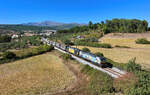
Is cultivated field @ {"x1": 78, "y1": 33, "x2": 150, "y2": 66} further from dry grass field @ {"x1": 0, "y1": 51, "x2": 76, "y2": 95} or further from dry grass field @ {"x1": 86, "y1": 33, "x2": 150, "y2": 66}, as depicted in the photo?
dry grass field @ {"x1": 0, "y1": 51, "x2": 76, "y2": 95}

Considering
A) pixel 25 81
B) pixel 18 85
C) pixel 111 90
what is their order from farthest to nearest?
pixel 25 81, pixel 18 85, pixel 111 90

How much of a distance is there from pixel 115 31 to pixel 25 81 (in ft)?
333

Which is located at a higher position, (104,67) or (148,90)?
(148,90)

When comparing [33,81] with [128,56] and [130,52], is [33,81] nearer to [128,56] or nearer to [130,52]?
[128,56]

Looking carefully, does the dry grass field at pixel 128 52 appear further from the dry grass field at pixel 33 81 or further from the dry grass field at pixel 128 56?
the dry grass field at pixel 33 81

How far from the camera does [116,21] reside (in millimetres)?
120062

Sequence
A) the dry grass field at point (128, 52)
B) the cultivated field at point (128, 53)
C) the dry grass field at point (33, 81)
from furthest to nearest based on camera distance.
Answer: the dry grass field at point (128, 52) < the cultivated field at point (128, 53) < the dry grass field at point (33, 81)

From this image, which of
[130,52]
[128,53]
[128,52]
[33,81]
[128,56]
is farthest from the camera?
[128,52]

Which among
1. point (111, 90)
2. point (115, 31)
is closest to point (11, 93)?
point (111, 90)

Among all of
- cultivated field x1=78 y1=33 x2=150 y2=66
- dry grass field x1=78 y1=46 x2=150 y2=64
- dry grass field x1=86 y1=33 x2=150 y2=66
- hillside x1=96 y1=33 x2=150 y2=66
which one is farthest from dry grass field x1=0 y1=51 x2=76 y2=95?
hillside x1=96 y1=33 x2=150 y2=66

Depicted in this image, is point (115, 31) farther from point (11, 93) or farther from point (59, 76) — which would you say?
point (11, 93)

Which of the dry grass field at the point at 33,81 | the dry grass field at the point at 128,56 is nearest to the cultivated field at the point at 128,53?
the dry grass field at the point at 128,56

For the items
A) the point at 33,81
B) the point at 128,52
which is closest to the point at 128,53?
the point at 128,52

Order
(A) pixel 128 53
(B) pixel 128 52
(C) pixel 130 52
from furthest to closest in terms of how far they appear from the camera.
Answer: (B) pixel 128 52 → (C) pixel 130 52 → (A) pixel 128 53
